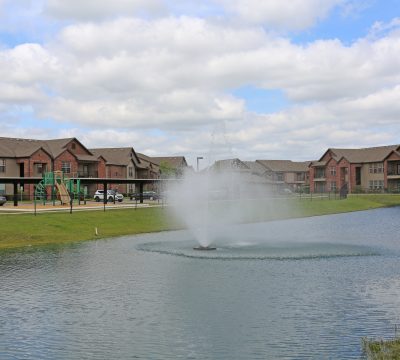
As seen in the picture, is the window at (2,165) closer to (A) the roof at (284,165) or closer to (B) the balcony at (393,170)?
(B) the balcony at (393,170)

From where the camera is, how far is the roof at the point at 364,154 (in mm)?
138337

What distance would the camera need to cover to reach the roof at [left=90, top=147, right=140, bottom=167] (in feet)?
419

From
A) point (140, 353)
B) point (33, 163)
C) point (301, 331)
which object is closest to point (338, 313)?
point (301, 331)

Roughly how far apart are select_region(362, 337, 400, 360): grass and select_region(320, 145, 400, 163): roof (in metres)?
127

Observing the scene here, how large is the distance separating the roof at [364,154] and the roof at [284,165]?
31198 mm

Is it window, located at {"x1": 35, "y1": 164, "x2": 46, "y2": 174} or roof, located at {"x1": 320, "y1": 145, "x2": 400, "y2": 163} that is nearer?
window, located at {"x1": 35, "y1": 164, "x2": 46, "y2": 174}

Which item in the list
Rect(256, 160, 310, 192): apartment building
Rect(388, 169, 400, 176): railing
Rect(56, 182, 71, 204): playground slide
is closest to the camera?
Rect(56, 182, 71, 204): playground slide

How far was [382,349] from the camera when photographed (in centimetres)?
1533

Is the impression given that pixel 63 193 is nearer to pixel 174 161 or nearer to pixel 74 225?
pixel 74 225

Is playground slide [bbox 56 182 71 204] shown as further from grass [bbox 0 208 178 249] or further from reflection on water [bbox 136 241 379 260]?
reflection on water [bbox 136 241 379 260]

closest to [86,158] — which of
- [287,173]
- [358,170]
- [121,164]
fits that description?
[121,164]

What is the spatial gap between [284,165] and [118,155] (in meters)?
75.5

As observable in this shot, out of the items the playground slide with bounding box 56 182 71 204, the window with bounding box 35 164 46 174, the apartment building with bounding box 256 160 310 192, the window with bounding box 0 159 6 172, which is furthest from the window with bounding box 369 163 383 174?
the window with bounding box 0 159 6 172

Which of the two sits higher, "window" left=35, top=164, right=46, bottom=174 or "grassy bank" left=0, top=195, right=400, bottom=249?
"window" left=35, top=164, right=46, bottom=174
